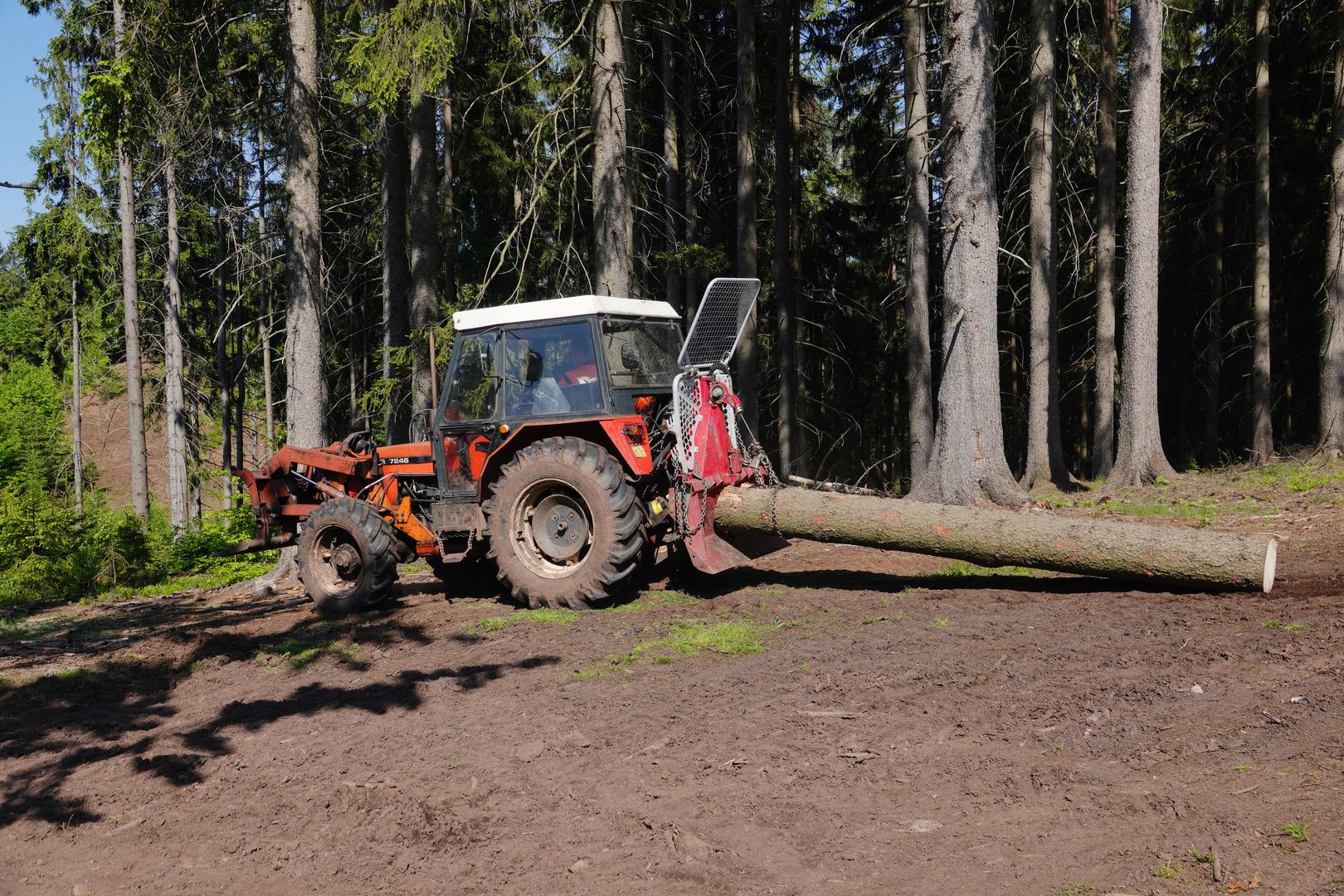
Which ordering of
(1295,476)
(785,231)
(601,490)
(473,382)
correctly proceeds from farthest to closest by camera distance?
(785,231), (1295,476), (473,382), (601,490)

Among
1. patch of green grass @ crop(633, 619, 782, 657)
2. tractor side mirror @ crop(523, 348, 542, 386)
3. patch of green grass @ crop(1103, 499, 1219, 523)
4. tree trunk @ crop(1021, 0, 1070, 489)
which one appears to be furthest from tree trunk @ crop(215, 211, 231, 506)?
patch of green grass @ crop(1103, 499, 1219, 523)

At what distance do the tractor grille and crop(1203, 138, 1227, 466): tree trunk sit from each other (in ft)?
54.9

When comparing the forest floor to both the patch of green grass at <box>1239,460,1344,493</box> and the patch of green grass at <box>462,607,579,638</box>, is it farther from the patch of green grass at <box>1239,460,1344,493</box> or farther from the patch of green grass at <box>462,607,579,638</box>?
the patch of green grass at <box>1239,460,1344,493</box>

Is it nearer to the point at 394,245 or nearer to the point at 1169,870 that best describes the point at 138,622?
the point at 394,245

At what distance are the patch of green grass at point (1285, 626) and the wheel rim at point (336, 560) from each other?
7.20 meters

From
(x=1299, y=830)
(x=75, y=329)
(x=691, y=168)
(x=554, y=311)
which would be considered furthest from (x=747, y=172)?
(x=75, y=329)

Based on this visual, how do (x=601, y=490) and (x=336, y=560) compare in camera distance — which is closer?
(x=601, y=490)

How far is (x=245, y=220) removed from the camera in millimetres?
26844

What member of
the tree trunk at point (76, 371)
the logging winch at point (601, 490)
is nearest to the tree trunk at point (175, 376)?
the tree trunk at point (76, 371)

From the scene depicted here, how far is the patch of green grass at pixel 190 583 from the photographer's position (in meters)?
12.7

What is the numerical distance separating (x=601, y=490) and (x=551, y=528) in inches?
31.3

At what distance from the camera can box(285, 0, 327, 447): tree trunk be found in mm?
11336

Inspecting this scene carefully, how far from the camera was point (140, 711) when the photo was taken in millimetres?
6320

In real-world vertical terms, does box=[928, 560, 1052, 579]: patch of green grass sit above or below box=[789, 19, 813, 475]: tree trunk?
below
